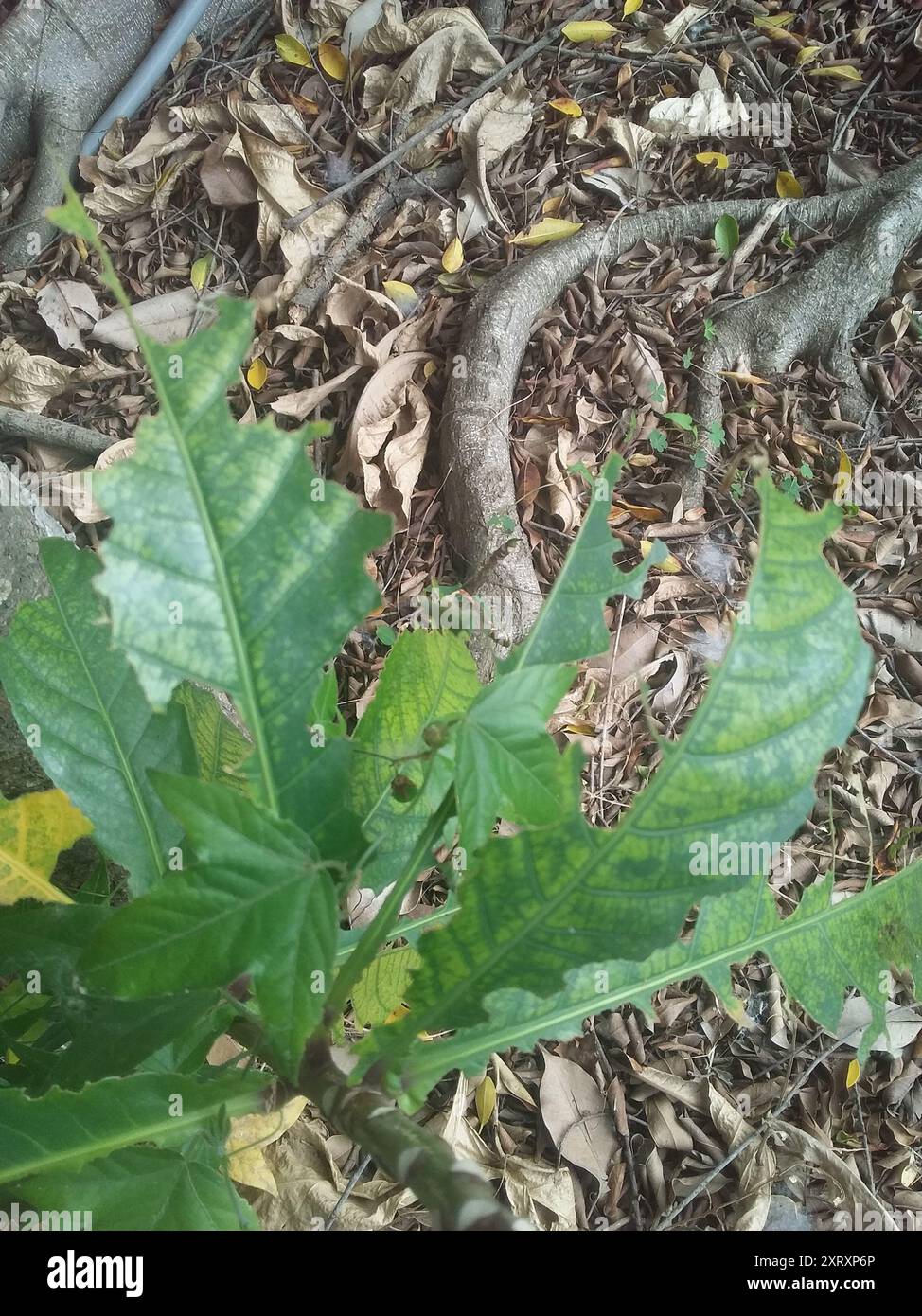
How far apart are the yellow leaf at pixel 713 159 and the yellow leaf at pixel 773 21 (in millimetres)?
358

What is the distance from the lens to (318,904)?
547 mm

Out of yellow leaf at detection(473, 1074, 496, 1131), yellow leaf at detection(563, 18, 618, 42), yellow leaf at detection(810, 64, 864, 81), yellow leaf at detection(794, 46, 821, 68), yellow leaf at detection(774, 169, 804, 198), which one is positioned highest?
yellow leaf at detection(563, 18, 618, 42)

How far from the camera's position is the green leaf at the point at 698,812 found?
0.49 m

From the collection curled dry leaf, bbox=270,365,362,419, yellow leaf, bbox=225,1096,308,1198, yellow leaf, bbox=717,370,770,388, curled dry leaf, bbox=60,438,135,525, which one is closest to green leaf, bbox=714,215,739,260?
yellow leaf, bbox=717,370,770,388

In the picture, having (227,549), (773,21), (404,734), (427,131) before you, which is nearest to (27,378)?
(427,131)

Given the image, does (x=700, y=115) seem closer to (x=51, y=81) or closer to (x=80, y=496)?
(x=51, y=81)

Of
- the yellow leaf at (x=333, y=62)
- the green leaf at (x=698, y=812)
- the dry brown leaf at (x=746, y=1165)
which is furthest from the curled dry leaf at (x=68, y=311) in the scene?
the dry brown leaf at (x=746, y=1165)

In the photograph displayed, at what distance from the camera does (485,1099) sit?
143 cm

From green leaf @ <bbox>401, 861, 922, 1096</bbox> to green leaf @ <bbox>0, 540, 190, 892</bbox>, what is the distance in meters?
0.35

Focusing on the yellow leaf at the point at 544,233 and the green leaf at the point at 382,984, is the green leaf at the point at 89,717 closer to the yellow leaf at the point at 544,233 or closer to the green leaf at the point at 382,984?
the green leaf at the point at 382,984

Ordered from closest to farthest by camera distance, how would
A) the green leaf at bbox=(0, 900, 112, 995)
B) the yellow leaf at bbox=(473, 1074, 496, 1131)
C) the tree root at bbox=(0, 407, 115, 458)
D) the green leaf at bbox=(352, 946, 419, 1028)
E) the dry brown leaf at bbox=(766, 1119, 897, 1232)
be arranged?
the green leaf at bbox=(0, 900, 112, 995), the green leaf at bbox=(352, 946, 419, 1028), the dry brown leaf at bbox=(766, 1119, 897, 1232), the yellow leaf at bbox=(473, 1074, 496, 1131), the tree root at bbox=(0, 407, 115, 458)

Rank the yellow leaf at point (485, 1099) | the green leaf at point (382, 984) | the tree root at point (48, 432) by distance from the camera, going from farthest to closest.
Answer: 1. the tree root at point (48, 432)
2. the yellow leaf at point (485, 1099)
3. the green leaf at point (382, 984)

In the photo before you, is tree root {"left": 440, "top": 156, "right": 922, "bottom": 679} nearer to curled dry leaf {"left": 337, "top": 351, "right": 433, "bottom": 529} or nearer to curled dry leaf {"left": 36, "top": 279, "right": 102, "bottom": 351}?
curled dry leaf {"left": 337, "top": 351, "right": 433, "bottom": 529}

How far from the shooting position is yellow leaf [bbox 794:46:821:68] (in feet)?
6.97
